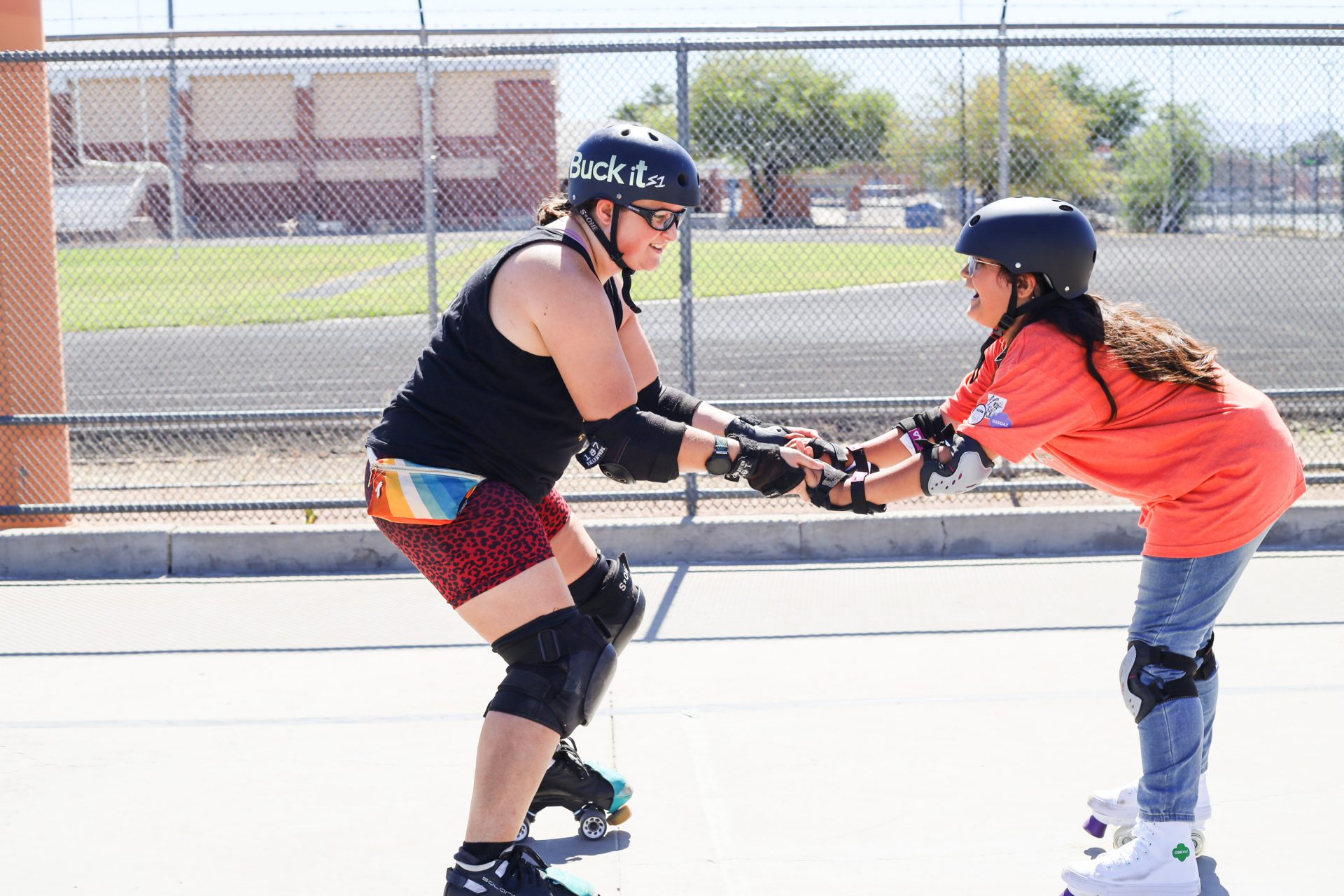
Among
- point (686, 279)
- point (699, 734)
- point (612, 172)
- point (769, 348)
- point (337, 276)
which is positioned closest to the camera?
point (612, 172)

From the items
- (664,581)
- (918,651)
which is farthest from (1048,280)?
(664,581)

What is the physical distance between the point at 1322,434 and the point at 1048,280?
6.64 metres

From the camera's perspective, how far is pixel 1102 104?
9.57 m

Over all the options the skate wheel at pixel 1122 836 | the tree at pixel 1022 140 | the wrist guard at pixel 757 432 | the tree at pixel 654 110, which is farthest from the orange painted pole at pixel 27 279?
the skate wheel at pixel 1122 836

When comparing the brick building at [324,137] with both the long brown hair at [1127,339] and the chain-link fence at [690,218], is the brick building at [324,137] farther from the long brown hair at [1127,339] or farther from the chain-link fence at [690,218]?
the long brown hair at [1127,339]

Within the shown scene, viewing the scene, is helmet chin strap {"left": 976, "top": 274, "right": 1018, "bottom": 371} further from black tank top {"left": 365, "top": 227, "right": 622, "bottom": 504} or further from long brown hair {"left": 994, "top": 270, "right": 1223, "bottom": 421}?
black tank top {"left": 365, "top": 227, "right": 622, "bottom": 504}

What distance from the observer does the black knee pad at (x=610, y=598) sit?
360cm

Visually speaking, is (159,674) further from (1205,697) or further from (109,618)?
(1205,697)

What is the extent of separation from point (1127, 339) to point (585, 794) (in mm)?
1854

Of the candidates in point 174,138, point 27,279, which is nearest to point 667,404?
point 27,279

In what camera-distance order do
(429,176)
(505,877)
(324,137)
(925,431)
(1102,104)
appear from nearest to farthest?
1. (505,877)
2. (925,431)
3. (429,176)
4. (1102,104)
5. (324,137)

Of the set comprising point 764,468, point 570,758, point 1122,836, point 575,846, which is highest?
point 764,468

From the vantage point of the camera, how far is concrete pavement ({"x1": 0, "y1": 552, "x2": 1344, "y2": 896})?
11.3ft

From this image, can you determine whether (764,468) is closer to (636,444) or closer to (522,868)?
(636,444)
